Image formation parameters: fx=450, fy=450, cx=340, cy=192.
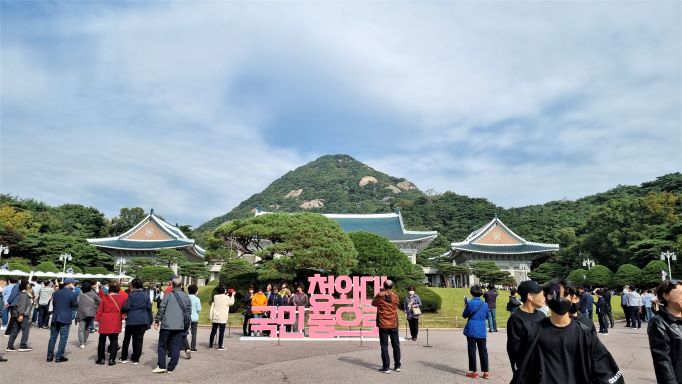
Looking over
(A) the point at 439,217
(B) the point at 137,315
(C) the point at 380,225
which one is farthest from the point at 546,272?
(B) the point at 137,315

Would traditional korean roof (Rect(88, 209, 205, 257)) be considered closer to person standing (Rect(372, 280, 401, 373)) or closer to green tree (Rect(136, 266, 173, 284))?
green tree (Rect(136, 266, 173, 284))

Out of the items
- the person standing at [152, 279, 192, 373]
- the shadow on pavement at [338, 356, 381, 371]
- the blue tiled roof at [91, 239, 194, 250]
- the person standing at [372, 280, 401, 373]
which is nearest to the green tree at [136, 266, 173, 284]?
the blue tiled roof at [91, 239, 194, 250]

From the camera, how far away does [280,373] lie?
7.48 metres

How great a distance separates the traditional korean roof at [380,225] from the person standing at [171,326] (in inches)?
1317

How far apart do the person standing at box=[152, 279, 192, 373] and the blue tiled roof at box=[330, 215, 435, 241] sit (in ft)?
110

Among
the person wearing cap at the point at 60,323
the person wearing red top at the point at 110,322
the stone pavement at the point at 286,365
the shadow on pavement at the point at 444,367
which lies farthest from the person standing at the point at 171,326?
the shadow on pavement at the point at 444,367

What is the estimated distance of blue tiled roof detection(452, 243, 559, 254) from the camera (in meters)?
43.4

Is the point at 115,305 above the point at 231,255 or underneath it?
underneath

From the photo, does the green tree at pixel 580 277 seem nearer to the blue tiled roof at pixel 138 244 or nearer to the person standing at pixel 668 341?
the person standing at pixel 668 341

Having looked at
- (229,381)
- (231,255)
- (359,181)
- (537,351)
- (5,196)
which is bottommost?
(229,381)

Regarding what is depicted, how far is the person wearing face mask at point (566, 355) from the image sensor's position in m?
3.12

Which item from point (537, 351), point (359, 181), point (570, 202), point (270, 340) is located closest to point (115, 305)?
point (270, 340)

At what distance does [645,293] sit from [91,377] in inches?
708

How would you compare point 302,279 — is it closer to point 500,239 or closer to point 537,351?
point 537,351
